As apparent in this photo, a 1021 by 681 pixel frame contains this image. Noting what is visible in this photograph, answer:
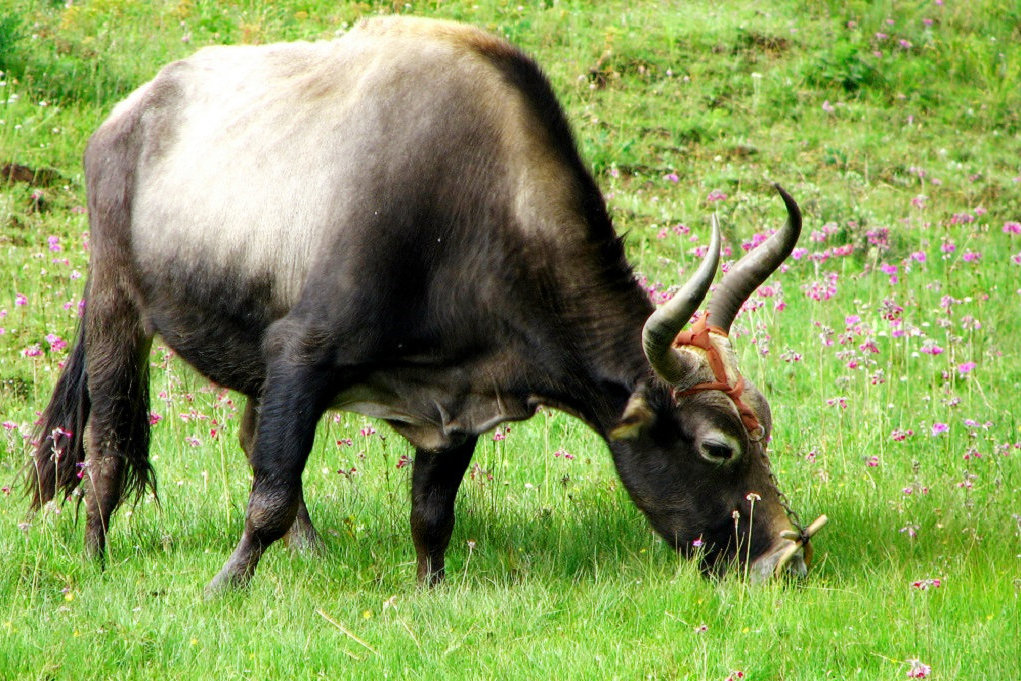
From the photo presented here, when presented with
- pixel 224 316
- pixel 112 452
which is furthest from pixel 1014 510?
pixel 112 452

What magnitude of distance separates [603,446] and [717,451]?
2.05 m

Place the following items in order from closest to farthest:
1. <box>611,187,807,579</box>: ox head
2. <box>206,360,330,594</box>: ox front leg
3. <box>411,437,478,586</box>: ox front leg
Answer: <box>611,187,807,579</box>: ox head → <box>206,360,330,594</box>: ox front leg → <box>411,437,478,586</box>: ox front leg

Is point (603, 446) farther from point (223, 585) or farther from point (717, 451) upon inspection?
point (223, 585)

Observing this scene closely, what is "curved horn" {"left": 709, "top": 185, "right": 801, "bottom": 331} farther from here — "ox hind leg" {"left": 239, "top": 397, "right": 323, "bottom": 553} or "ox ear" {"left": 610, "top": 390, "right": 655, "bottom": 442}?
"ox hind leg" {"left": 239, "top": 397, "right": 323, "bottom": 553}

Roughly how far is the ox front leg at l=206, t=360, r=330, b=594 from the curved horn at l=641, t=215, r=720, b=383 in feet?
4.16

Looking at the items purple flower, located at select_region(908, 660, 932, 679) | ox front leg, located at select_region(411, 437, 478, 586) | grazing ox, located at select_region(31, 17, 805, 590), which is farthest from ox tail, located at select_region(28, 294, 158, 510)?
purple flower, located at select_region(908, 660, 932, 679)

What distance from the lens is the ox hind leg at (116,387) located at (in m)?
5.76

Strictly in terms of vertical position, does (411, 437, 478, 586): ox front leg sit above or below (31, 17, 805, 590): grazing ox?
below

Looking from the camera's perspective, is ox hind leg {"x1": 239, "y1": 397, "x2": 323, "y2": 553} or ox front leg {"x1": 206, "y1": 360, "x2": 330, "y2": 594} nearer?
ox front leg {"x1": 206, "y1": 360, "x2": 330, "y2": 594}

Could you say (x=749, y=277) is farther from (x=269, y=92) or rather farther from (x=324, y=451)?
(x=324, y=451)

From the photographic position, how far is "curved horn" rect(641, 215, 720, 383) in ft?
14.0

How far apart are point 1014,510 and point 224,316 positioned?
353 cm

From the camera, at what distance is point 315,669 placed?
4.18 metres

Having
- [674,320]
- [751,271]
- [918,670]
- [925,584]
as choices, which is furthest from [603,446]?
[918,670]
